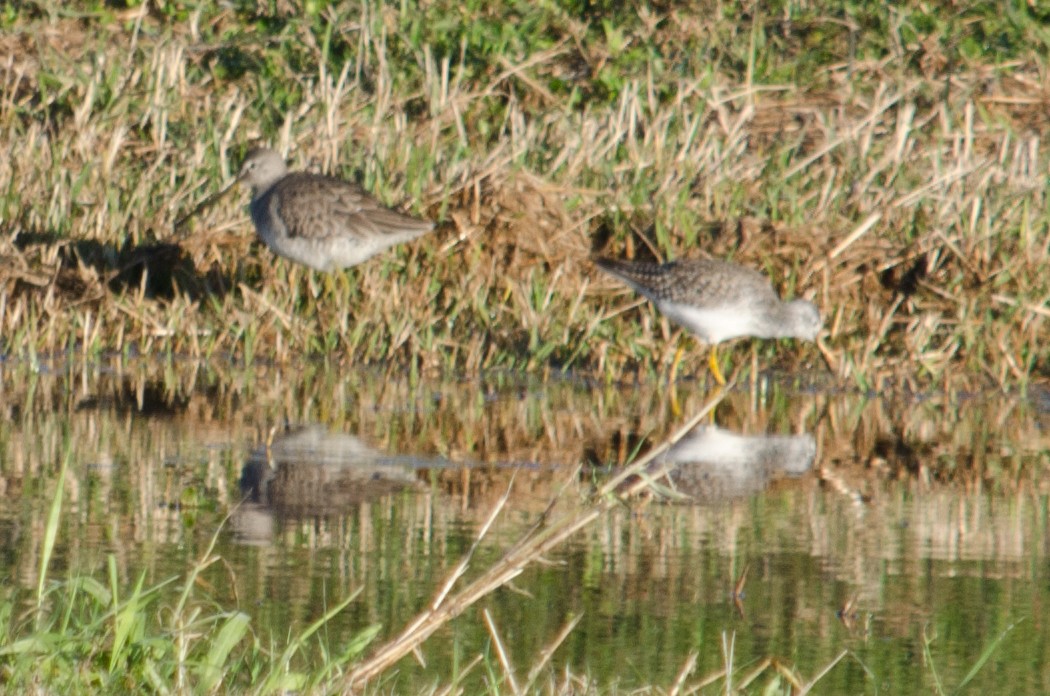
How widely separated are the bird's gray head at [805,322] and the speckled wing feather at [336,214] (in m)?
2.15

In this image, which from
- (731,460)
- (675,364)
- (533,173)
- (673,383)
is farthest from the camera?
(533,173)

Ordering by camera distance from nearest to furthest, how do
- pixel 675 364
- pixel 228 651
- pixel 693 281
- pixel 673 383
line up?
pixel 228 651 < pixel 673 383 < pixel 675 364 < pixel 693 281

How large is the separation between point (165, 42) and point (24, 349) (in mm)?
4540

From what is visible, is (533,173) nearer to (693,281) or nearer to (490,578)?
(693,281)

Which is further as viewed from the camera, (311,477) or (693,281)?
(693,281)

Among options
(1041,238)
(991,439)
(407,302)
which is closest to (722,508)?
(991,439)

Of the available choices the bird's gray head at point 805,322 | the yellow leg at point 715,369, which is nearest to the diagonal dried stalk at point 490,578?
the bird's gray head at point 805,322

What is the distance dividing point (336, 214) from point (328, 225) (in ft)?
0.55

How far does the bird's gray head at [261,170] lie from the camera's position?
38.7 feet

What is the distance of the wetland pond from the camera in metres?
5.27

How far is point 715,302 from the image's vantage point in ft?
34.2

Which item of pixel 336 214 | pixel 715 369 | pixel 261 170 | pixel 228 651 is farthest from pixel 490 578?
pixel 261 170

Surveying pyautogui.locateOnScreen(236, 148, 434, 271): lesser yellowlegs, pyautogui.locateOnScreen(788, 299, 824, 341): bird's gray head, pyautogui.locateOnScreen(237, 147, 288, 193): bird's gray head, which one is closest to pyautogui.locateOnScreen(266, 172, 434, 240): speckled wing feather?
pyautogui.locateOnScreen(236, 148, 434, 271): lesser yellowlegs

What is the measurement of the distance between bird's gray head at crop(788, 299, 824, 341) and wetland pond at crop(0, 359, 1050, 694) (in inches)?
13.8
